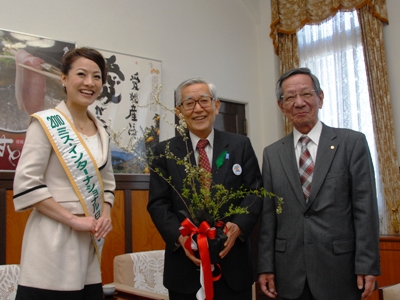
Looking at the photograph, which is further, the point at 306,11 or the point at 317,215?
the point at 306,11

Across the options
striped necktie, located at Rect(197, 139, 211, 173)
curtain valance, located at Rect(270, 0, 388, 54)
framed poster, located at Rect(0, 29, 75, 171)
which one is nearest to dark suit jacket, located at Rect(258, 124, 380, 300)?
striped necktie, located at Rect(197, 139, 211, 173)

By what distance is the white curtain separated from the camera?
172 inches

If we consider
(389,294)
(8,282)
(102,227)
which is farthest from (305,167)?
(8,282)

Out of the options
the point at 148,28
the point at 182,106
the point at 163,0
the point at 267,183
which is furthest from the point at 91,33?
the point at 267,183

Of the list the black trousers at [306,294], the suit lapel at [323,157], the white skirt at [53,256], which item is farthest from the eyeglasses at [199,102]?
the black trousers at [306,294]

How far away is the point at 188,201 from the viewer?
164 cm

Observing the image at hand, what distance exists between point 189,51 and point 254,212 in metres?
3.09

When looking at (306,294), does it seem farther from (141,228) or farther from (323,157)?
(141,228)

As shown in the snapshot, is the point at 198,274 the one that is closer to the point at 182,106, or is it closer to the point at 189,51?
the point at 182,106

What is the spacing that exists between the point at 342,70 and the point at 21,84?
321 cm

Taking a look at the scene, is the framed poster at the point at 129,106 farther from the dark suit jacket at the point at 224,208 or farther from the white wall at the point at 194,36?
the dark suit jacket at the point at 224,208

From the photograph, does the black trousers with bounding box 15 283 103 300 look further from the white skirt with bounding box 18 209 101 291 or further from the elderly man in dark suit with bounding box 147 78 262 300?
the elderly man in dark suit with bounding box 147 78 262 300

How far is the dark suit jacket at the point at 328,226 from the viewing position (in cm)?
157

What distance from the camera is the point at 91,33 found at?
369cm
